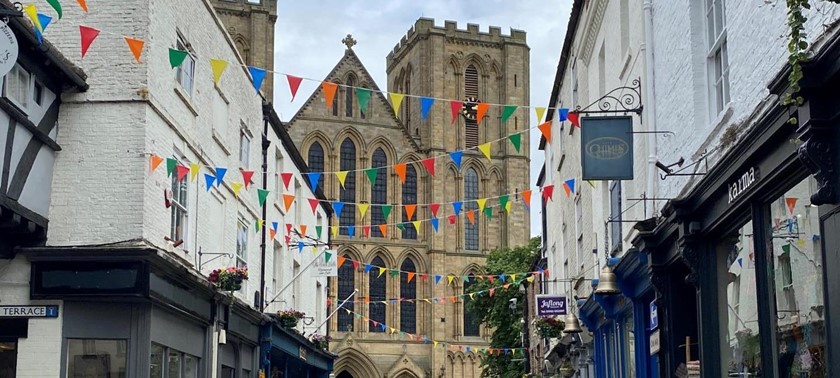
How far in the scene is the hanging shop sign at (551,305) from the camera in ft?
73.9

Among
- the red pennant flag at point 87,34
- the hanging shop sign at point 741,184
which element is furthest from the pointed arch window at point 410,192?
the hanging shop sign at point 741,184

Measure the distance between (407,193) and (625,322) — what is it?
46.8m

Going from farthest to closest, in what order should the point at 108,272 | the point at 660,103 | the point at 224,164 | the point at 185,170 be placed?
the point at 224,164
the point at 185,170
the point at 108,272
the point at 660,103

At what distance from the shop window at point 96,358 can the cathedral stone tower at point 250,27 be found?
48.8 m

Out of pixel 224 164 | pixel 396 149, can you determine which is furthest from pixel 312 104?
pixel 224 164

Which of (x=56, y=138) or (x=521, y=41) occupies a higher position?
(x=521, y=41)

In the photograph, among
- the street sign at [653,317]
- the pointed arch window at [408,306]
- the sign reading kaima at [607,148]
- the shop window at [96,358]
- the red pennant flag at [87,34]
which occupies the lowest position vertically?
the shop window at [96,358]

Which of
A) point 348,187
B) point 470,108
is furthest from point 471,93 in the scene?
point 470,108

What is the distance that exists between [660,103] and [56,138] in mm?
7591

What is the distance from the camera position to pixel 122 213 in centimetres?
1470

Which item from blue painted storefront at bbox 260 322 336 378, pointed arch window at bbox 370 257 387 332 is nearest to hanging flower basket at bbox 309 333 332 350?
blue painted storefront at bbox 260 322 336 378

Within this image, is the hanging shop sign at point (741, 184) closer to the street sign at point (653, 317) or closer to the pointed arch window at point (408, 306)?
the street sign at point (653, 317)

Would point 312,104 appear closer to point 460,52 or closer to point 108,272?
point 460,52

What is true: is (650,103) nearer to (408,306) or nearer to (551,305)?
(551,305)
